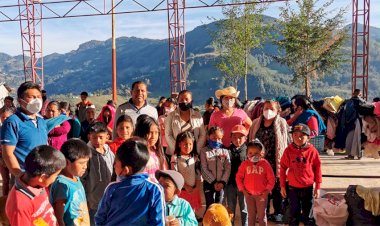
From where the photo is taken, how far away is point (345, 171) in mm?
8898

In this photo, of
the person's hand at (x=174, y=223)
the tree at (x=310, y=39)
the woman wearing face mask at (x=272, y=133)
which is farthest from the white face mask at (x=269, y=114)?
the tree at (x=310, y=39)

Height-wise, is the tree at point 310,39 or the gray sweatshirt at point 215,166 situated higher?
the tree at point 310,39

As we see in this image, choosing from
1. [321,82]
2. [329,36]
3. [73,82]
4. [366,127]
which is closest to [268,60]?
[321,82]

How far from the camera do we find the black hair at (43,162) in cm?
240

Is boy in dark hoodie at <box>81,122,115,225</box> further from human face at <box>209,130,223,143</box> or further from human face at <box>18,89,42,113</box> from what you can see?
human face at <box>209,130,223,143</box>

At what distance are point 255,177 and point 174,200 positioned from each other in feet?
5.44

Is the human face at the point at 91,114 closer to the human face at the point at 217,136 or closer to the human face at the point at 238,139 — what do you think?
the human face at the point at 217,136

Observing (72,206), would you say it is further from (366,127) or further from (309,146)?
(366,127)

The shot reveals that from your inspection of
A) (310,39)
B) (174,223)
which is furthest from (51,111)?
(310,39)

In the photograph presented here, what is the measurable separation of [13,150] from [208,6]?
14.1 meters

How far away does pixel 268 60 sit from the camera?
5167 inches

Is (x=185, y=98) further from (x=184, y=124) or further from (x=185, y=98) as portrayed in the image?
(x=184, y=124)

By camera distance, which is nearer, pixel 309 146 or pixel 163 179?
pixel 163 179

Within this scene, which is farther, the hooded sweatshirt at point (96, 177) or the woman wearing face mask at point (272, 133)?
the woman wearing face mask at point (272, 133)
